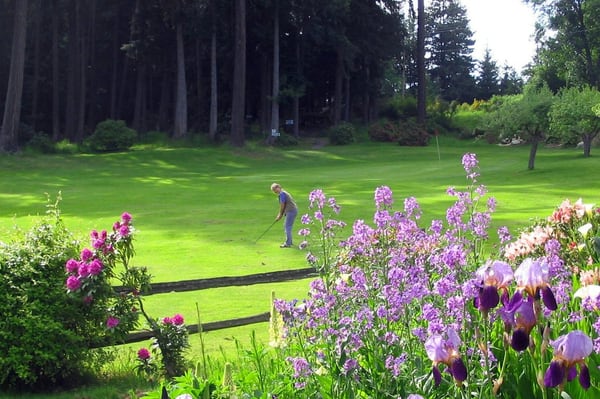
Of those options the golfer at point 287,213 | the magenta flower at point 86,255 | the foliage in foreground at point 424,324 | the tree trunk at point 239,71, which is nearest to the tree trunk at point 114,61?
the tree trunk at point 239,71

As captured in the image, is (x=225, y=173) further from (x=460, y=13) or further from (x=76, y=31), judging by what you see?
(x=460, y=13)

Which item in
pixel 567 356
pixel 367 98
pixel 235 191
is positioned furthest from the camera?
pixel 367 98

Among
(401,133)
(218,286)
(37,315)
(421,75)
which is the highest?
(421,75)

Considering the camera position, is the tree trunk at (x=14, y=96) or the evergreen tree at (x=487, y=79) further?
the evergreen tree at (x=487, y=79)

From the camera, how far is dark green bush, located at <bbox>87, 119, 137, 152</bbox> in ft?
164

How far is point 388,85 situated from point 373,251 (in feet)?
277

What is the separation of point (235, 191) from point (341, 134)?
25.8m

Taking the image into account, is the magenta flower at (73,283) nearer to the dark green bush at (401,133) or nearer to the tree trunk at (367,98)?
the dark green bush at (401,133)

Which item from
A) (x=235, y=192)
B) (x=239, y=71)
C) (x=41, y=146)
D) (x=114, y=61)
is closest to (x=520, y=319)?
(x=235, y=192)

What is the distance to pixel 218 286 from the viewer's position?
1038cm

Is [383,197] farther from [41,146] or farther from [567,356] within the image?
[41,146]

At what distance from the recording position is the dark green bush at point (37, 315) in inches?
321

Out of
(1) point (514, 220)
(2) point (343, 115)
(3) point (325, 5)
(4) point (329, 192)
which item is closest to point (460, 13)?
(2) point (343, 115)

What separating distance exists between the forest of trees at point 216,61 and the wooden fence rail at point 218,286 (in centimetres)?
3802
